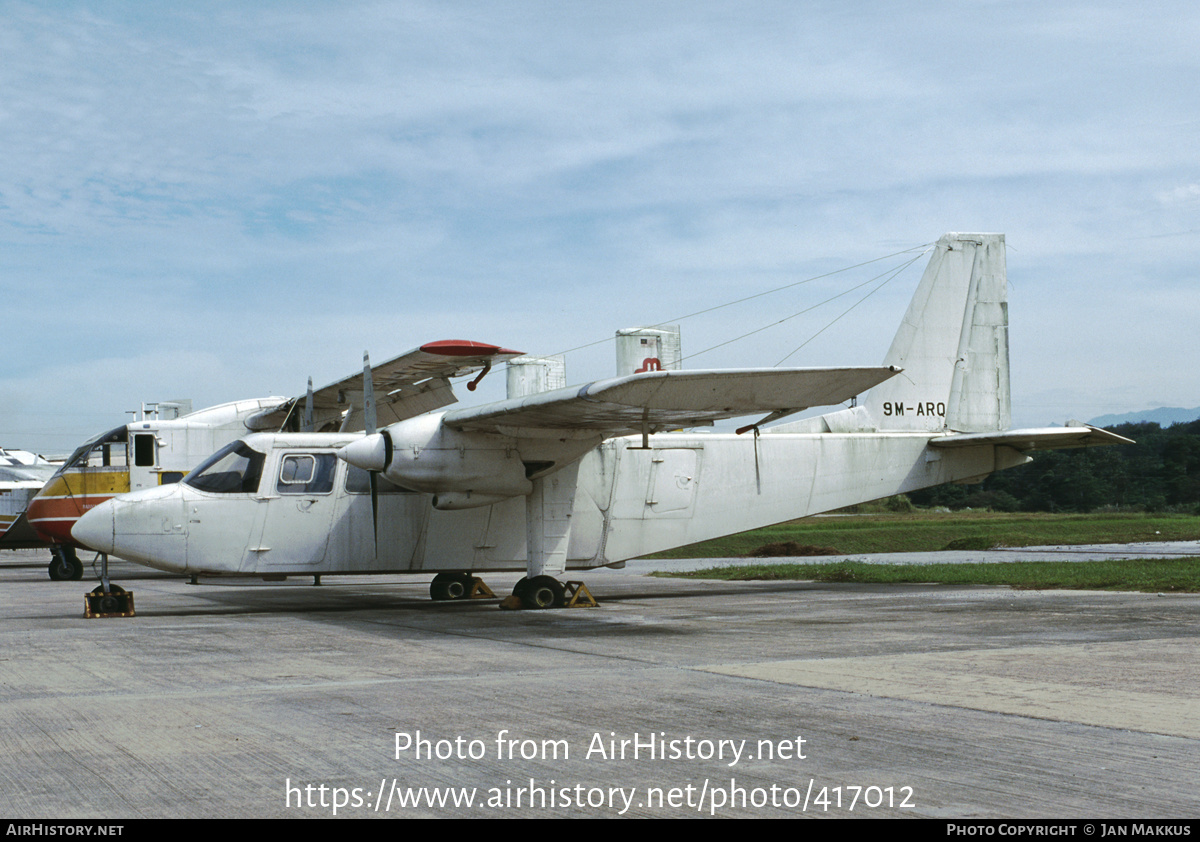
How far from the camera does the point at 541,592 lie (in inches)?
601

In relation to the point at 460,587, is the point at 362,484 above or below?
above

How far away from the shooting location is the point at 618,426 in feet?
47.1

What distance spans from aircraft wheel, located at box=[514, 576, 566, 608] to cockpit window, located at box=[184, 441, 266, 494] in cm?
406

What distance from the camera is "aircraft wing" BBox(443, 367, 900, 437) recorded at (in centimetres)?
1100

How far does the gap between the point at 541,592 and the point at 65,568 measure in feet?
50.2

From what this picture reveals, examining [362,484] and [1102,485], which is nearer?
[362,484]

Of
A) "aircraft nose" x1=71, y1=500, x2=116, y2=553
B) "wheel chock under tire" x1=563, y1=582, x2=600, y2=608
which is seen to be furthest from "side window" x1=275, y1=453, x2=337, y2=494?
"wheel chock under tire" x1=563, y1=582, x2=600, y2=608

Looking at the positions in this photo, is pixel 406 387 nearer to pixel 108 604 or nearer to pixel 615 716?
pixel 108 604

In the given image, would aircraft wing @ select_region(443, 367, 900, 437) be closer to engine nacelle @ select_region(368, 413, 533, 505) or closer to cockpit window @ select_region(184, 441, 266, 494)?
engine nacelle @ select_region(368, 413, 533, 505)

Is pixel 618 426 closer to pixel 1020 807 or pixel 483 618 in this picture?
pixel 483 618

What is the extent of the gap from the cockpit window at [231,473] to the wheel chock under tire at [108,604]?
70.1 inches

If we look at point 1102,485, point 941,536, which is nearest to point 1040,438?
point 941,536

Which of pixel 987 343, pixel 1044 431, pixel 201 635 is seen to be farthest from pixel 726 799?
pixel 987 343

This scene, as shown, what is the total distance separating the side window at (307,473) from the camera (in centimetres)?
1533
